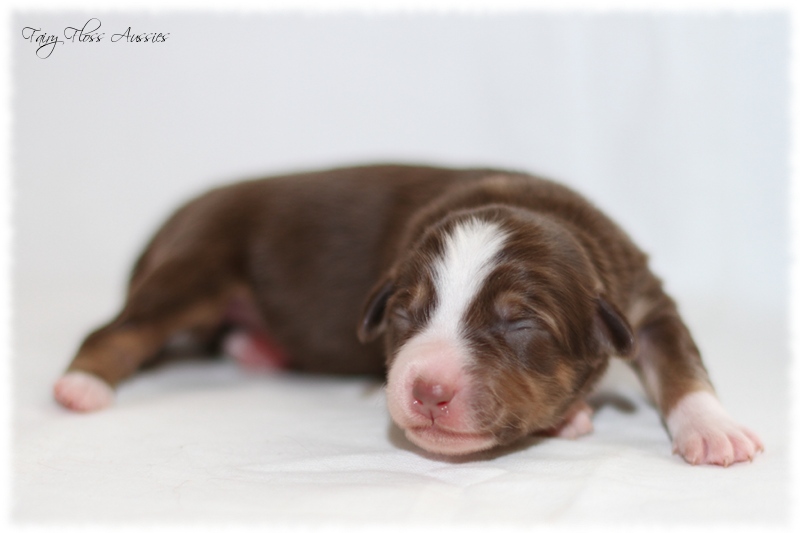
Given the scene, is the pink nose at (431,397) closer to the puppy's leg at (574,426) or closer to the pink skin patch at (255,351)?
the puppy's leg at (574,426)

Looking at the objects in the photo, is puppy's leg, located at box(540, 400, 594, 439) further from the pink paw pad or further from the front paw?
the front paw

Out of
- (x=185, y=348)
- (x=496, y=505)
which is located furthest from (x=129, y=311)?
(x=496, y=505)

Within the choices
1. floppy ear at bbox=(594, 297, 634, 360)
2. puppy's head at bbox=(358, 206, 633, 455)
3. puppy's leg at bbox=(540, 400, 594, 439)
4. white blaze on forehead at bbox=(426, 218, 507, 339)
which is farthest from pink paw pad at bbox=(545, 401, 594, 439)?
white blaze on forehead at bbox=(426, 218, 507, 339)

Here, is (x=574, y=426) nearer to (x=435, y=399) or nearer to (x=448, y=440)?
(x=448, y=440)

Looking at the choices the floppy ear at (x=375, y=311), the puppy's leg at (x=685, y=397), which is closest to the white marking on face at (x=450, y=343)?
the floppy ear at (x=375, y=311)

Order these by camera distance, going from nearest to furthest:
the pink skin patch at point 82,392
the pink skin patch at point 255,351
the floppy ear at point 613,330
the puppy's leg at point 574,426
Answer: the floppy ear at point 613,330
the puppy's leg at point 574,426
the pink skin patch at point 82,392
the pink skin patch at point 255,351

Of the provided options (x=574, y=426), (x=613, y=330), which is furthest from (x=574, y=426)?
(x=613, y=330)
